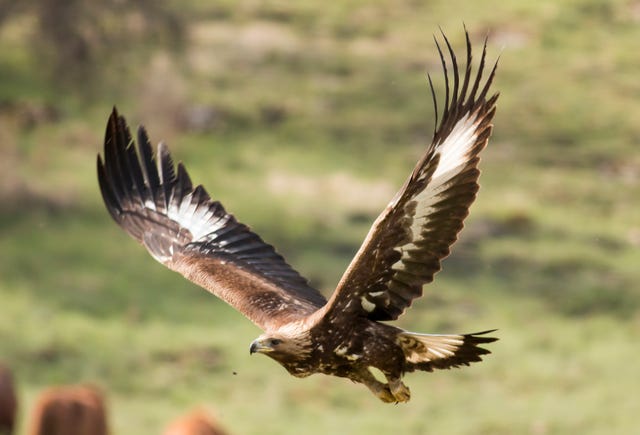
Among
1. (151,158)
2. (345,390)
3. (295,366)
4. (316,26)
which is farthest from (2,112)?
(295,366)

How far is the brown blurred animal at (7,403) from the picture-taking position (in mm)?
19031

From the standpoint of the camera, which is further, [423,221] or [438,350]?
[438,350]

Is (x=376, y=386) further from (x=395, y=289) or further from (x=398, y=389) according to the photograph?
(x=395, y=289)

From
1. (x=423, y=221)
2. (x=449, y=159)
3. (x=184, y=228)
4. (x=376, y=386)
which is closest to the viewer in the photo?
(x=449, y=159)

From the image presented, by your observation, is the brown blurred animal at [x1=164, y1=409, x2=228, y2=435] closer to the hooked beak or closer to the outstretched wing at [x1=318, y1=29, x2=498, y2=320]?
the hooked beak

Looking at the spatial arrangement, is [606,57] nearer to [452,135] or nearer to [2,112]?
[2,112]

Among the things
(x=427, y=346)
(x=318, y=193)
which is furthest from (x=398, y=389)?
(x=318, y=193)

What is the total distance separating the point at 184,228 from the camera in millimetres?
10750

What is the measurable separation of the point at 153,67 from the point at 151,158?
3141cm

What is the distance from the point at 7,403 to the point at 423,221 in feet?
40.9

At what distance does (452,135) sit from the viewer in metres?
7.60

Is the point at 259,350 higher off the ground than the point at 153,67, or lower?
lower

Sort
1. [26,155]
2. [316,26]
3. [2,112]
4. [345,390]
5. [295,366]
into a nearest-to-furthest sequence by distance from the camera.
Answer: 1. [295,366]
2. [345,390]
3. [26,155]
4. [2,112]
5. [316,26]

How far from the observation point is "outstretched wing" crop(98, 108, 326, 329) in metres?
9.62
